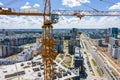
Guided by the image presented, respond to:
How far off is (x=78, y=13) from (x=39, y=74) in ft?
23.3

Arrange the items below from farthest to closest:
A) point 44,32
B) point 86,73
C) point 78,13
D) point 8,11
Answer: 1. point 86,73
2. point 78,13
3. point 8,11
4. point 44,32

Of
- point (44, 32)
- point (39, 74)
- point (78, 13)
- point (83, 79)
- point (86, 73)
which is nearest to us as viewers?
point (44, 32)

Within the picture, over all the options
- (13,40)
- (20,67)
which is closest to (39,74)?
(20,67)

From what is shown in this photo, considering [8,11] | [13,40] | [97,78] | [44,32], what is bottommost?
[97,78]

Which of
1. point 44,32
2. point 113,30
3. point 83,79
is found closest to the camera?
point 44,32

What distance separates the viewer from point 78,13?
1516cm

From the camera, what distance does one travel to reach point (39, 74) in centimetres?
1898

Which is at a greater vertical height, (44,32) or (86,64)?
(44,32)

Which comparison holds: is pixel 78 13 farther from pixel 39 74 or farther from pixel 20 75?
pixel 20 75

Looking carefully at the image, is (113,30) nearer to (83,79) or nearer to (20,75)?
(83,79)

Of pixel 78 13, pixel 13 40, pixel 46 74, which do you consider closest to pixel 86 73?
pixel 78 13

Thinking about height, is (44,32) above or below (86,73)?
above

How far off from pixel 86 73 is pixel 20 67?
7215mm

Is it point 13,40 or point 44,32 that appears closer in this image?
point 44,32
